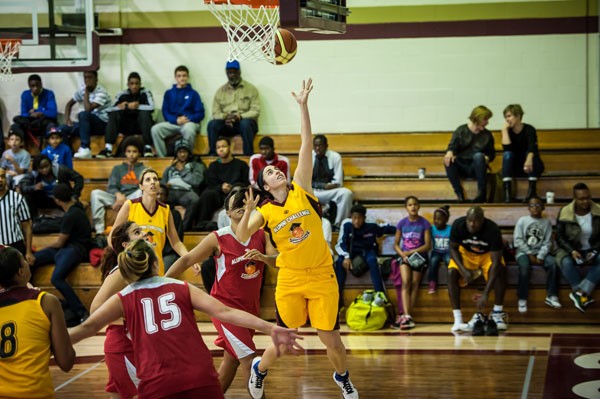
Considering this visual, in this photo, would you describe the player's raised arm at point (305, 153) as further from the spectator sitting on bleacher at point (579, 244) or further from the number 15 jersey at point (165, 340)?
the spectator sitting on bleacher at point (579, 244)

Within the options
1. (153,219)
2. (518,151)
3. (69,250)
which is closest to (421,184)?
(518,151)

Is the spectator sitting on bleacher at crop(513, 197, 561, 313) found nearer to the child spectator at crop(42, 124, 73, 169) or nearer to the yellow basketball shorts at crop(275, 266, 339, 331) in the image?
the yellow basketball shorts at crop(275, 266, 339, 331)

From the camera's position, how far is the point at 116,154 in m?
12.7

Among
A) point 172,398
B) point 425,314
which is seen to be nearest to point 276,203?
point 172,398

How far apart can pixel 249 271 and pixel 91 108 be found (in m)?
7.40

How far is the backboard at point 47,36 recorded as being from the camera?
10133 mm

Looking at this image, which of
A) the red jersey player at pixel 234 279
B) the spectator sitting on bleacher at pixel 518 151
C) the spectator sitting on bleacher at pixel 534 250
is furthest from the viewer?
the spectator sitting on bleacher at pixel 518 151

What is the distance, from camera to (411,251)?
1008cm

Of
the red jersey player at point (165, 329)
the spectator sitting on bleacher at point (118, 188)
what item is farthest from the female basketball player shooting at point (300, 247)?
the spectator sitting on bleacher at point (118, 188)

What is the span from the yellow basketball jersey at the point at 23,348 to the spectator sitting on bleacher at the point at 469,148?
25.4 feet

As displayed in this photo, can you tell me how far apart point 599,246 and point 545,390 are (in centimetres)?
366

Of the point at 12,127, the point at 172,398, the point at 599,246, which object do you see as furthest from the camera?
the point at 12,127

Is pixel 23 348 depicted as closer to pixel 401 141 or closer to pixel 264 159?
pixel 264 159

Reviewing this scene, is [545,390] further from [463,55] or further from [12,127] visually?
[12,127]
